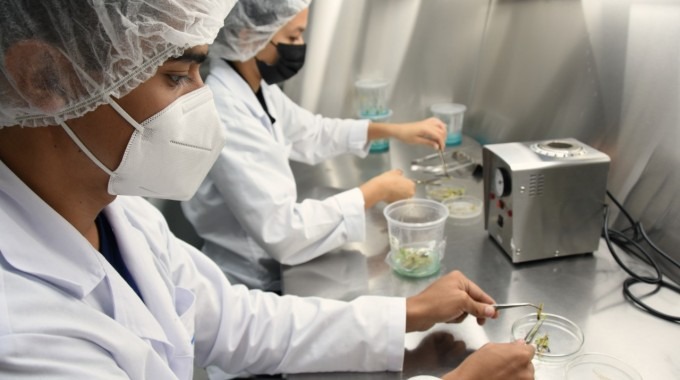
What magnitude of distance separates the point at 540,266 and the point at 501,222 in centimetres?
13

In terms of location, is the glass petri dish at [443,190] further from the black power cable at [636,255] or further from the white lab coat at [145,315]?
the white lab coat at [145,315]

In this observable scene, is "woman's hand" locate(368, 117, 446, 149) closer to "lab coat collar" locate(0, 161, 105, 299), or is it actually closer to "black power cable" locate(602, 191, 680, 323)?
"black power cable" locate(602, 191, 680, 323)

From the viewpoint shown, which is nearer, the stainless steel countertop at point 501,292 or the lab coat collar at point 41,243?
the lab coat collar at point 41,243

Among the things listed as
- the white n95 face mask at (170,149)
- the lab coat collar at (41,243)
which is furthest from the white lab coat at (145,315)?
the white n95 face mask at (170,149)

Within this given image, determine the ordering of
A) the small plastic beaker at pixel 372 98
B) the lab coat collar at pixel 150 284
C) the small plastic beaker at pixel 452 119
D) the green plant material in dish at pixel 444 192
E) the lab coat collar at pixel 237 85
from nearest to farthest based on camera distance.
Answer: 1. the lab coat collar at pixel 150 284
2. the lab coat collar at pixel 237 85
3. the green plant material in dish at pixel 444 192
4. the small plastic beaker at pixel 452 119
5. the small plastic beaker at pixel 372 98

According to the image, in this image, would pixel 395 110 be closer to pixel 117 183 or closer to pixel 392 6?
pixel 392 6

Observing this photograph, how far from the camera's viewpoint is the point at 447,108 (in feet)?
7.00

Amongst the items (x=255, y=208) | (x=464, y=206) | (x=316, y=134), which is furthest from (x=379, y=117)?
(x=255, y=208)

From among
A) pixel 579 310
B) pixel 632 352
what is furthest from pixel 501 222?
pixel 632 352

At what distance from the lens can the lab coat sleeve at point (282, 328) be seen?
0.95 metres

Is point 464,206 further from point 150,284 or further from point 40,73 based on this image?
point 40,73

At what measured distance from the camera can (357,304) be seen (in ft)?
3.33

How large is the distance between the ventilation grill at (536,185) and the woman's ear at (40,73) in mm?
888

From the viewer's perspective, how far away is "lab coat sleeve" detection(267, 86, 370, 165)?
6.09ft
